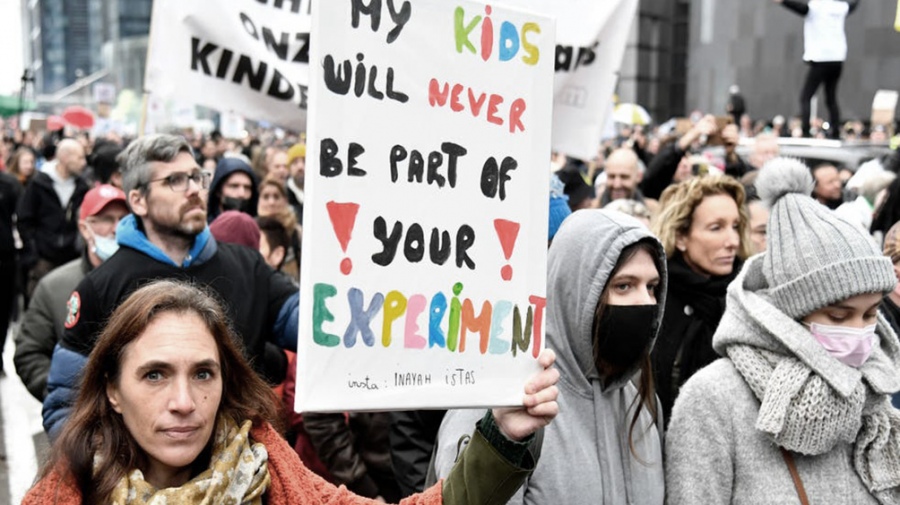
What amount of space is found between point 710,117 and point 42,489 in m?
5.36

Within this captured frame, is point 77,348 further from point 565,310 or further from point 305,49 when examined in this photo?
point 305,49

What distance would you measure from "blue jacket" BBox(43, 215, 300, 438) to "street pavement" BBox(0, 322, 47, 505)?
2.11m

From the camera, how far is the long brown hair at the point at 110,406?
227cm

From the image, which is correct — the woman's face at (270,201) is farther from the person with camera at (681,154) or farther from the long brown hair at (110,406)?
the long brown hair at (110,406)

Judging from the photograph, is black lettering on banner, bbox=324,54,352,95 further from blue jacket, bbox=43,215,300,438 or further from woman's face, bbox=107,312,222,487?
blue jacket, bbox=43,215,300,438

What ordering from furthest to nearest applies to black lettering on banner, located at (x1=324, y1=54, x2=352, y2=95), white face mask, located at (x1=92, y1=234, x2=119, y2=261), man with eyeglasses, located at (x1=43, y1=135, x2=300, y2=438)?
white face mask, located at (x1=92, y1=234, x2=119, y2=261)
man with eyeglasses, located at (x1=43, y1=135, x2=300, y2=438)
black lettering on banner, located at (x1=324, y1=54, x2=352, y2=95)

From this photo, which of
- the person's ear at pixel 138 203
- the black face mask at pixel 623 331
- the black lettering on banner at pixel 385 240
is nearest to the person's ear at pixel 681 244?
the black face mask at pixel 623 331

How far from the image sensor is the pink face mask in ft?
9.40

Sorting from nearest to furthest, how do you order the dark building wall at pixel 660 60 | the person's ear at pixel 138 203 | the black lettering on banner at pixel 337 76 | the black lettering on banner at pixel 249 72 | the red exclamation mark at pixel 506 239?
the black lettering on banner at pixel 337 76, the red exclamation mark at pixel 506 239, the person's ear at pixel 138 203, the black lettering on banner at pixel 249 72, the dark building wall at pixel 660 60

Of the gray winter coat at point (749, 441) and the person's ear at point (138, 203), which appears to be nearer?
the gray winter coat at point (749, 441)

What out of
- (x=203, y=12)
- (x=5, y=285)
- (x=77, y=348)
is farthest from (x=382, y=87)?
(x=5, y=285)

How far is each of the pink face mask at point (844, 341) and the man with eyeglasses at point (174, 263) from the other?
1739 mm

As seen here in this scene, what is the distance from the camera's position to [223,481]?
226 cm

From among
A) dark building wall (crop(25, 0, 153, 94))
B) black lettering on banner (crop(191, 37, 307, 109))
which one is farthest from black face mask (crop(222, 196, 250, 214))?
dark building wall (crop(25, 0, 153, 94))
